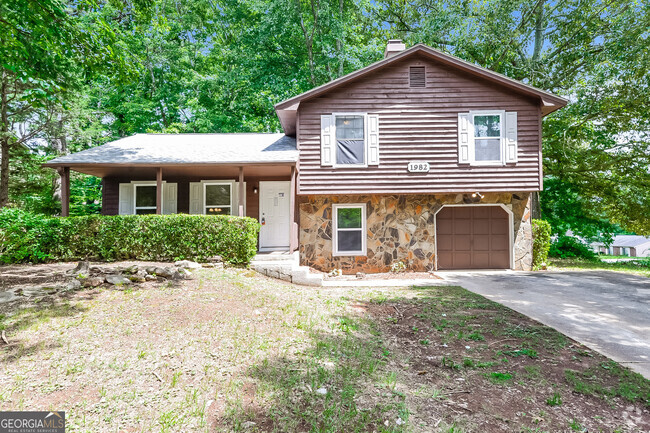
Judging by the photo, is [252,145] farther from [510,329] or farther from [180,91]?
[180,91]

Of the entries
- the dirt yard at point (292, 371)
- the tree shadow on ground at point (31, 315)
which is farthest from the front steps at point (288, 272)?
the tree shadow on ground at point (31, 315)

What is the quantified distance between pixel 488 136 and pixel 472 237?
10.4 feet

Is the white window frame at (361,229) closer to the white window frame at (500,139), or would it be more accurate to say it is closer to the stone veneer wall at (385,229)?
the stone veneer wall at (385,229)

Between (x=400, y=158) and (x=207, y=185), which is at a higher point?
(x=400, y=158)

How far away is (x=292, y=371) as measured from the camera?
3043 millimetres

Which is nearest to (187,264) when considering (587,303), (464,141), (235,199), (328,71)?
(235,199)

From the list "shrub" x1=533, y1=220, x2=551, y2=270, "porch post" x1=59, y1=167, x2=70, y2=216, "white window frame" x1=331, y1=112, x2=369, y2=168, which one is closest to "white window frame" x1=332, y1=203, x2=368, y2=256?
"white window frame" x1=331, y1=112, x2=369, y2=168

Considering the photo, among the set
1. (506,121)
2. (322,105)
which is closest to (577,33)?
(506,121)

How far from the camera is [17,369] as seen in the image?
291 centimetres

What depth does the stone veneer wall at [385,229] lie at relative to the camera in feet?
33.1

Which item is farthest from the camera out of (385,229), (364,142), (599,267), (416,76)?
(599,267)

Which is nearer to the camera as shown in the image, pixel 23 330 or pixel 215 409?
pixel 215 409

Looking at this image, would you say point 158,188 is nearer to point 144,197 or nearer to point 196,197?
point 196,197

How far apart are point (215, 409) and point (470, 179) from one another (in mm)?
9185
